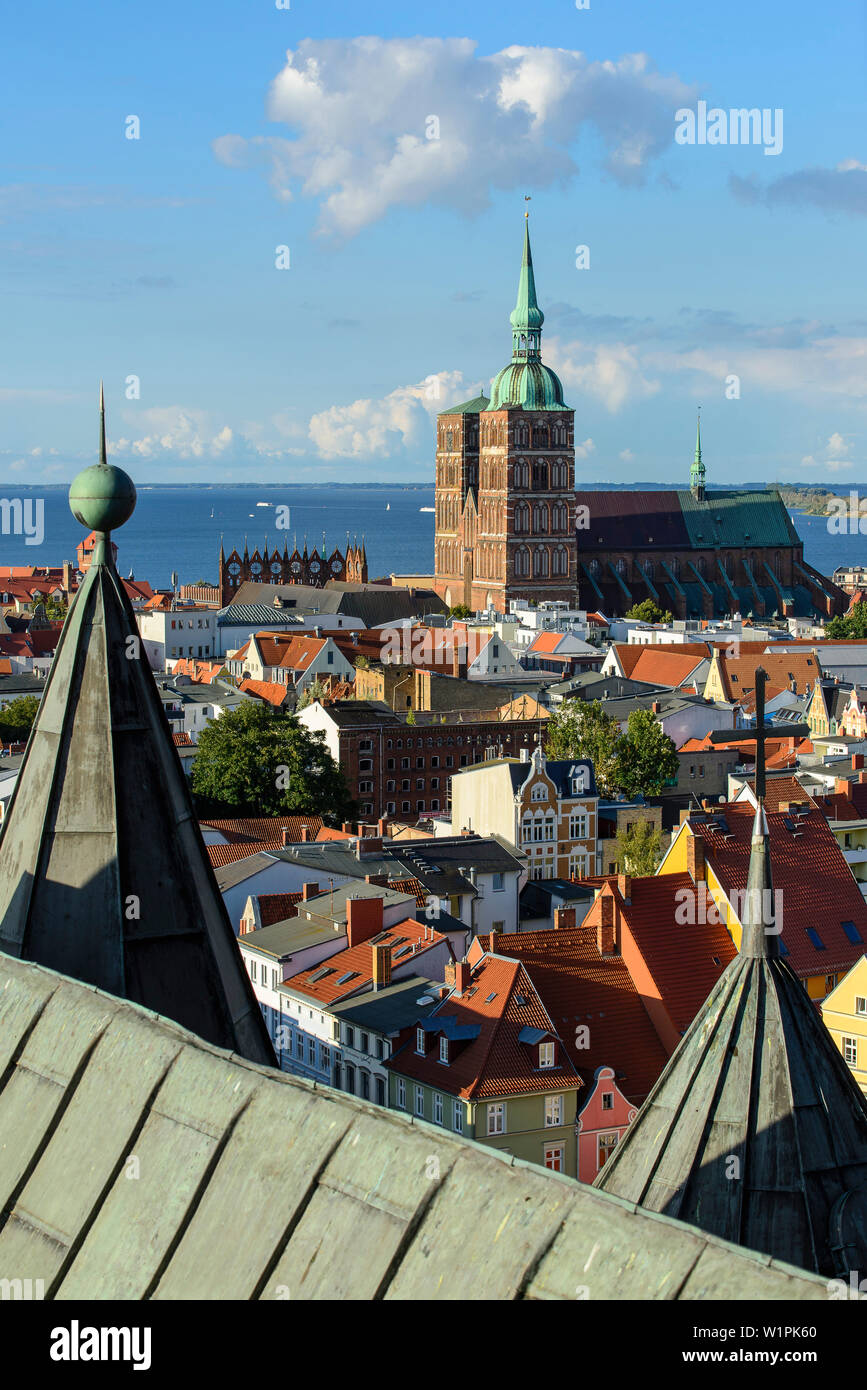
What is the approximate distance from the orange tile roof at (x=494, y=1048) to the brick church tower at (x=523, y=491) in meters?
109

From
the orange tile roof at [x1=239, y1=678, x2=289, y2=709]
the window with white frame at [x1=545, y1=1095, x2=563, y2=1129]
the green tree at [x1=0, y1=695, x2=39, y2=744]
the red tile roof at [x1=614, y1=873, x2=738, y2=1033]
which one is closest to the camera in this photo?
the window with white frame at [x1=545, y1=1095, x2=563, y2=1129]

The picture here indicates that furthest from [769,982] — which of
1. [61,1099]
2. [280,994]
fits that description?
[280,994]

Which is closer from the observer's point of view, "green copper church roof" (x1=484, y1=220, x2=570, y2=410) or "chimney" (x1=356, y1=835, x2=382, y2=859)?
"chimney" (x1=356, y1=835, x2=382, y2=859)

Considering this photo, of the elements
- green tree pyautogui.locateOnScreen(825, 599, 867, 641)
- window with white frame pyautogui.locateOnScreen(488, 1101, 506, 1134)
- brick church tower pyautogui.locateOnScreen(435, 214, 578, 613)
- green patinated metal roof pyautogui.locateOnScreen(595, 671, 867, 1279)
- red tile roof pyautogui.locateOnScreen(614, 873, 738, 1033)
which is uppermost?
brick church tower pyautogui.locateOnScreen(435, 214, 578, 613)

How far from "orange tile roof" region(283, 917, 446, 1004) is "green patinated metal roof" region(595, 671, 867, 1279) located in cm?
2901

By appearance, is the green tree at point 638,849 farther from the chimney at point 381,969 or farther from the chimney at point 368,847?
the chimney at point 381,969

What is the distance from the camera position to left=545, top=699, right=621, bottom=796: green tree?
7394cm

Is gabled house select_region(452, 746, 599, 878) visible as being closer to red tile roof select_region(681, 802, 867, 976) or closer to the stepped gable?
red tile roof select_region(681, 802, 867, 976)

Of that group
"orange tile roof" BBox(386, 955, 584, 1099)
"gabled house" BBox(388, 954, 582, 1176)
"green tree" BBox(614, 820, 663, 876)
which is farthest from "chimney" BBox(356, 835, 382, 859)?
"gabled house" BBox(388, 954, 582, 1176)

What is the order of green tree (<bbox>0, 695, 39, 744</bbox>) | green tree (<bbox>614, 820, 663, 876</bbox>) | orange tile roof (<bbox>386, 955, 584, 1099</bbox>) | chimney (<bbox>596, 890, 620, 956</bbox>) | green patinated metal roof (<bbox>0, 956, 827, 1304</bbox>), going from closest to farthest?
green patinated metal roof (<bbox>0, 956, 827, 1304</bbox>) < orange tile roof (<bbox>386, 955, 584, 1099</bbox>) < chimney (<bbox>596, 890, 620, 956</bbox>) < green tree (<bbox>614, 820, 663, 876</bbox>) < green tree (<bbox>0, 695, 39, 744</bbox>)

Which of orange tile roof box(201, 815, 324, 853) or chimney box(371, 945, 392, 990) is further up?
orange tile roof box(201, 815, 324, 853)

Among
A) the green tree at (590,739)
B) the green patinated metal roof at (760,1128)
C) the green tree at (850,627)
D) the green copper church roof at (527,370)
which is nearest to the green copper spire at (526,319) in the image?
the green copper church roof at (527,370)

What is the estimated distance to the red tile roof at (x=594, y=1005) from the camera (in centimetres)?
3581
